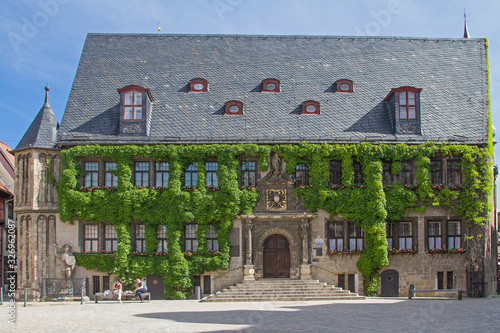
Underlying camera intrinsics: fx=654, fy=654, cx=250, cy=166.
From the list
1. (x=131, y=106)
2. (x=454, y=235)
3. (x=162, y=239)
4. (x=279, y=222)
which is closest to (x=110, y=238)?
(x=162, y=239)

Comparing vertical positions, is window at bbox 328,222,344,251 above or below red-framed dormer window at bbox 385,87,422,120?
below

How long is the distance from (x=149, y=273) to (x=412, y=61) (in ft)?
63.8

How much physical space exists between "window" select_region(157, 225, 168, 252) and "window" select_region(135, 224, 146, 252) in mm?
786

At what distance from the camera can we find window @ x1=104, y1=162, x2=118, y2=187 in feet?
109

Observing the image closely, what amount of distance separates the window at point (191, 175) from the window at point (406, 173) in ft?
34.8

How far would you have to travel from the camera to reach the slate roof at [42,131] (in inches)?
1305

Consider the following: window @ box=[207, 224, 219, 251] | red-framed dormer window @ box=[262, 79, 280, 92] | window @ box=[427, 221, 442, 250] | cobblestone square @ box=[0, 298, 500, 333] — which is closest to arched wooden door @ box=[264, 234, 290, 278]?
window @ box=[207, 224, 219, 251]

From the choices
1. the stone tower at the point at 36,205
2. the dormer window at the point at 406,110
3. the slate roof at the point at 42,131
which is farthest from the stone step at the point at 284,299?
the slate roof at the point at 42,131

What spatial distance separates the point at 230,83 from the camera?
120 feet

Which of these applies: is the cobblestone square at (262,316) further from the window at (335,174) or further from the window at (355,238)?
the window at (335,174)

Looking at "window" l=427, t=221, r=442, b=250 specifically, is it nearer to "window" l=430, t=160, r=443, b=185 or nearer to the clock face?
"window" l=430, t=160, r=443, b=185

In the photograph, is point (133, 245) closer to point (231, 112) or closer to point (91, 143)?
point (91, 143)

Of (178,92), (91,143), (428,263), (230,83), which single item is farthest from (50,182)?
(428,263)

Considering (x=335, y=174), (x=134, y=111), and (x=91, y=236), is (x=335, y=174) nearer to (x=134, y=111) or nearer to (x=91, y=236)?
(x=134, y=111)
